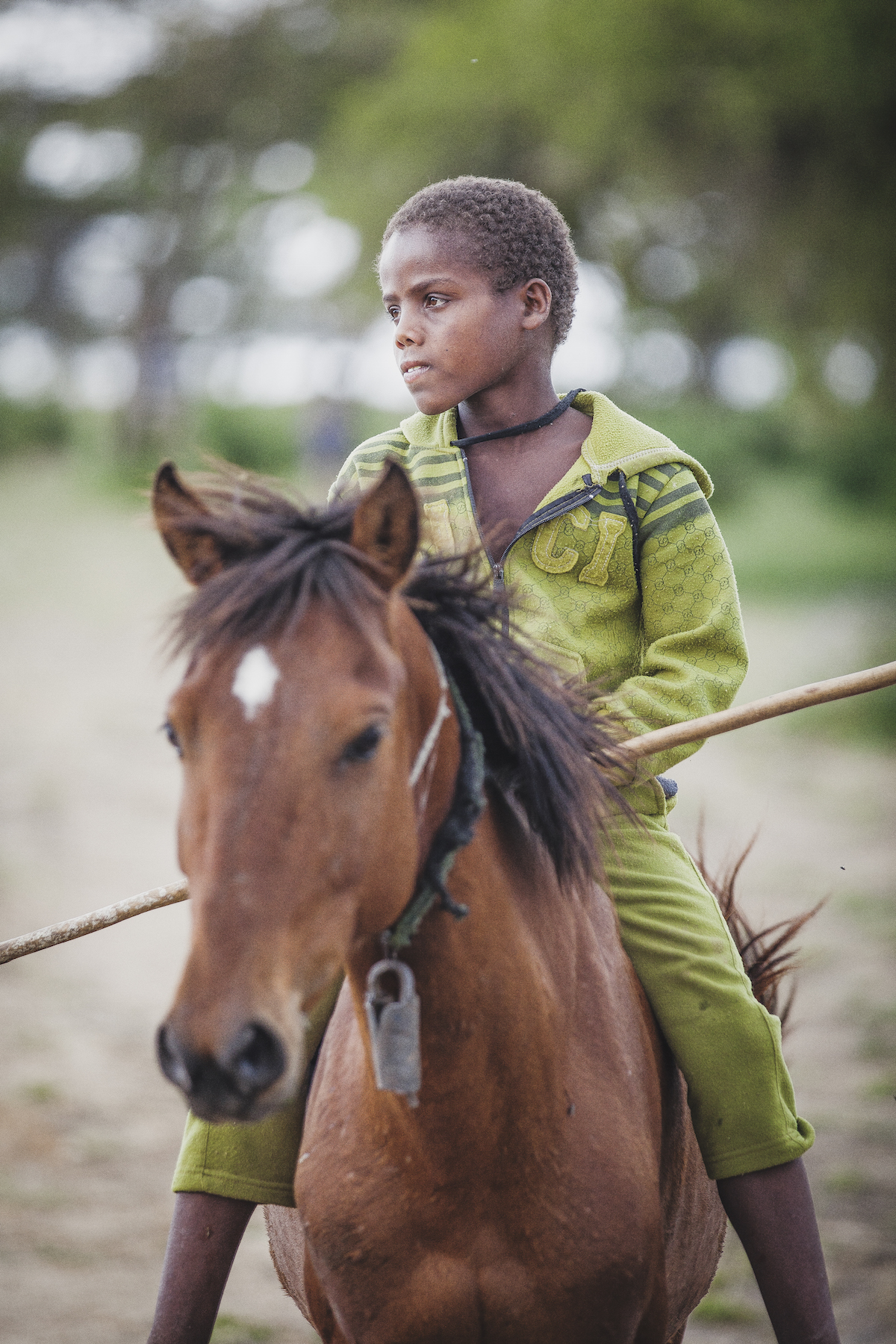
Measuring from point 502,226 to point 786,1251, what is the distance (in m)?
2.26

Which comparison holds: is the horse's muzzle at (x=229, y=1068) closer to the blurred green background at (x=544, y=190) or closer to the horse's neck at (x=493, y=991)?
the horse's neck at (x=493, y=991)

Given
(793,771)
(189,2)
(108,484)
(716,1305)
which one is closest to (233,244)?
(189,2)

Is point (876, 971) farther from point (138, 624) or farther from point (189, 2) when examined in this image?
point (189, 2)

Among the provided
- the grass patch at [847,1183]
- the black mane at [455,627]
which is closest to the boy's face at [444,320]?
the black mane at [455,627]

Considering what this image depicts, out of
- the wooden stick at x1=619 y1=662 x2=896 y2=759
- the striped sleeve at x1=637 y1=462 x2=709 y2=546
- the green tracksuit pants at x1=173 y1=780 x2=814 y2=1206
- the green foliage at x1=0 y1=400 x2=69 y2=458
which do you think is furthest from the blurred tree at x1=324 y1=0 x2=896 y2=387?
the green tracksuit pants at x1=173 y1=780 x2=814 y2=1206

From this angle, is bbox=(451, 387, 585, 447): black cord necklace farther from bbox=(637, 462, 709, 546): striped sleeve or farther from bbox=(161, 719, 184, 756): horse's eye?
bbox=(161, 719, 184, 756): horse's eye

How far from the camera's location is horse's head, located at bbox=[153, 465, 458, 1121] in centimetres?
136

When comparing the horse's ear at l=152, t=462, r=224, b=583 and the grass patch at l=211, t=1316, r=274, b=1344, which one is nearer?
the horse's ear at l=152, t=462, r=224, b=583

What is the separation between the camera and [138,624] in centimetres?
1680

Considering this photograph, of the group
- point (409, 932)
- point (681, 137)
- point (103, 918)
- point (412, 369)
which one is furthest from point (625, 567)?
point (681, 137)

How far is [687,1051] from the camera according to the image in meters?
2.29

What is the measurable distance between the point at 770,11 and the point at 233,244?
1739 cm

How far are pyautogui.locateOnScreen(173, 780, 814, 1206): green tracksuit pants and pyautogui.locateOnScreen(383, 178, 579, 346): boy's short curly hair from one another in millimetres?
1219

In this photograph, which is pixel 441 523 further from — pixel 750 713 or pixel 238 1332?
pixel 238 1332
